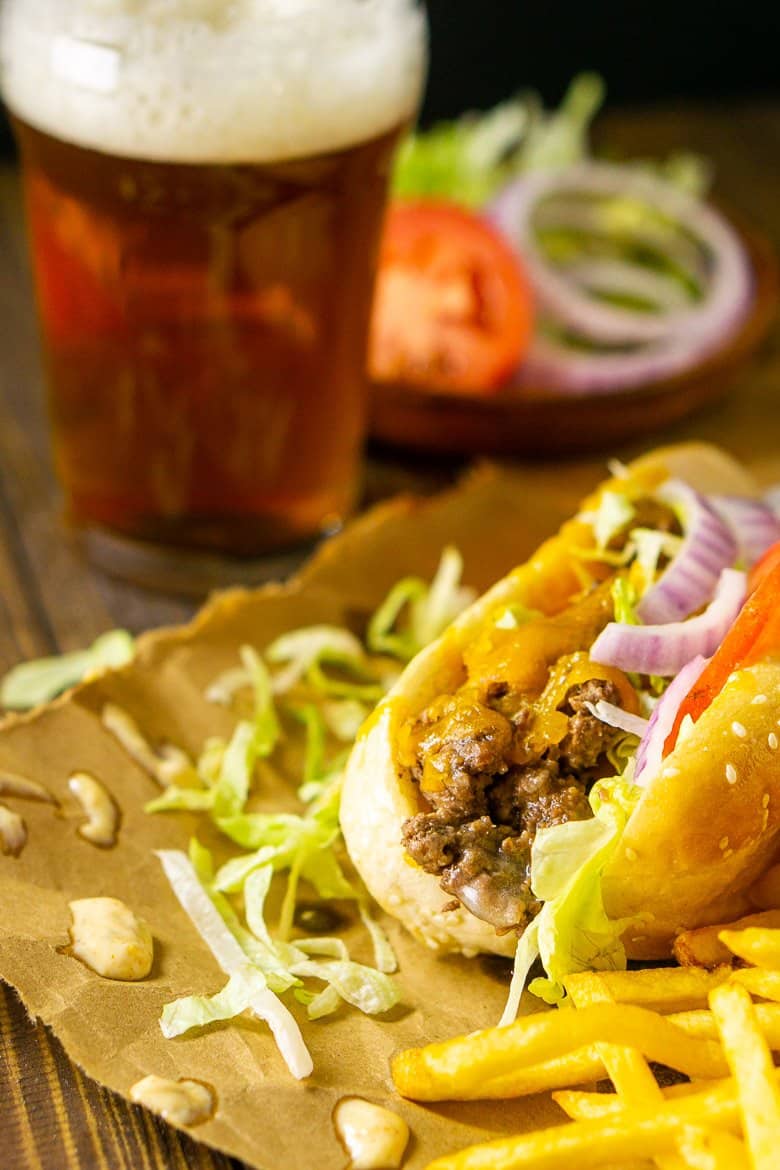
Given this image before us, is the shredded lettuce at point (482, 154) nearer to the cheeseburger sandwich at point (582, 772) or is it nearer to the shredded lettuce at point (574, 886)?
the cheeseburger sandwich at point (582, 772)

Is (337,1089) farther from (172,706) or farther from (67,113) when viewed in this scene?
(67,113)

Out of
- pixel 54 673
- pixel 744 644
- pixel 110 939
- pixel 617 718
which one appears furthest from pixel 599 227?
pixel 110 939

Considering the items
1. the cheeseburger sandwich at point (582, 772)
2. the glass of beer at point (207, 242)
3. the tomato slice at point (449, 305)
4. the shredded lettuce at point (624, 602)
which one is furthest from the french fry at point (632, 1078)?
the tomato slice at point (449, 305)

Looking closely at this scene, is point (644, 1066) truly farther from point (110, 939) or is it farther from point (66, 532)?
point (66, 532)

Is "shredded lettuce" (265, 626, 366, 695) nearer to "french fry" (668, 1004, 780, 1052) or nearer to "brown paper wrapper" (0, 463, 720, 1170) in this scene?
"brown paper wrapper" (0, 463, 720, 1170)

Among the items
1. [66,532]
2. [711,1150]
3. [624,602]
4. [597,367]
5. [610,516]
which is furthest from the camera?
[597,367]

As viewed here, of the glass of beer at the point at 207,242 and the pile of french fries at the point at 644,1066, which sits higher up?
the glass of beer at the point at 207,242
